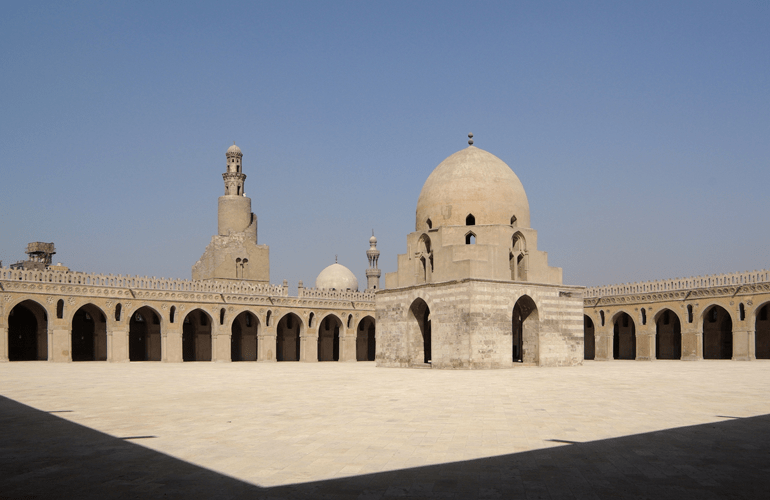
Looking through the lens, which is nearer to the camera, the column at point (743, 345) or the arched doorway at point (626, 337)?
the column at point (743, 345)

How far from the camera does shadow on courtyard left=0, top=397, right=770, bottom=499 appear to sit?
17.3ft

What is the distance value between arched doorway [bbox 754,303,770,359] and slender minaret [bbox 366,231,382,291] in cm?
2872

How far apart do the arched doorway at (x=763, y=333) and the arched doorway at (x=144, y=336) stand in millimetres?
29391

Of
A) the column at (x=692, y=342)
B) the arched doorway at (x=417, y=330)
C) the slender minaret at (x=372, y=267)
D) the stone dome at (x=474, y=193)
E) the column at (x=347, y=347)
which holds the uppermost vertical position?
the stone dome at (x=474, y=193)

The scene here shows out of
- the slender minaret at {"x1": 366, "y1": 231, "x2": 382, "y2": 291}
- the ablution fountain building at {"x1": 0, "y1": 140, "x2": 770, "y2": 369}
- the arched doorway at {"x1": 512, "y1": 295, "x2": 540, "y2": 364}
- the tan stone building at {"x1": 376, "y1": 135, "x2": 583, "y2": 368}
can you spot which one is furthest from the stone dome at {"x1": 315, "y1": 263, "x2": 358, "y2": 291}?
the arched doorway at {"x1": 512, "y1": 295, "x2": 540, "y2": 364}

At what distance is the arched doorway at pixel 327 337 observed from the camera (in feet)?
132

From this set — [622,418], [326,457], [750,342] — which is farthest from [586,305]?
[326,457]

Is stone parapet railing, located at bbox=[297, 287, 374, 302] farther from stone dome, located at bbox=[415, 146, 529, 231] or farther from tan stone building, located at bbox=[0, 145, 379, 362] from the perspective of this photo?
stone dome, located at bbox=[415, 146, 529, 231]

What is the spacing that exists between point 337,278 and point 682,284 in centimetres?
2657

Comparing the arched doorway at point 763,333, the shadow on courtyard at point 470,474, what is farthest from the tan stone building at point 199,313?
the shadow on courtyard at point 470,474

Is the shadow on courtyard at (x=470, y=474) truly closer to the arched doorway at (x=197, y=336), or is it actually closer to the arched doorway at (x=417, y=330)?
the arched doorway at (x=417, y=330)

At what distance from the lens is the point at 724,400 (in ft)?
38.7

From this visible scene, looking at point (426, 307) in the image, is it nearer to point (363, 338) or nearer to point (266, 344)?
point (266, 344)

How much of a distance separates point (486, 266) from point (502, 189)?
3511 millimetres
